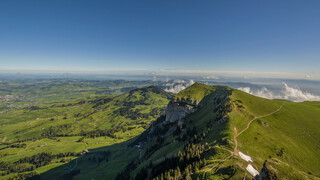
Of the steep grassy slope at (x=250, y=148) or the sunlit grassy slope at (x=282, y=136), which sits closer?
the steep grassy slope at (x=250, y=148)

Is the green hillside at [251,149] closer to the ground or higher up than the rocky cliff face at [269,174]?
closer to the ground

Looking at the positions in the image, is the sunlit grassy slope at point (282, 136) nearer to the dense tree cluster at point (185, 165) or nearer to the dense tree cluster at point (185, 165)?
the dense tree cluster at point (185, 165)

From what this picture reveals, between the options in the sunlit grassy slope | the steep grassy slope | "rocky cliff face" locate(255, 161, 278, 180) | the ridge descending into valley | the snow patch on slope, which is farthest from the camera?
the sunlit grassy slope

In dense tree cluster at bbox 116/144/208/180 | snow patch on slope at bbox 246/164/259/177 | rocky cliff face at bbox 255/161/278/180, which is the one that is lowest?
dense tree cluster at bbox 116/144/208/180

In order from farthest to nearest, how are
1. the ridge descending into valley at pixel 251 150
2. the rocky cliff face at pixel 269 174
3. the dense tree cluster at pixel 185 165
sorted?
the dense tree cluster at pixel 185 165, the ridge descending into valley at pixel 251 150, the rocky cliff face at pixel 269 174

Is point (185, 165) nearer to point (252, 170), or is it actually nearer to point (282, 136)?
point (252, 170)

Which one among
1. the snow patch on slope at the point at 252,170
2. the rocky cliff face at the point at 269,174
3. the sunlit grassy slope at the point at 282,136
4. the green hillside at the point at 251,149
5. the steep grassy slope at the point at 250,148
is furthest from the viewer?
the sunlit grassy slope at the point at 282,136

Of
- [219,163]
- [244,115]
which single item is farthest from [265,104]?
[219,163]

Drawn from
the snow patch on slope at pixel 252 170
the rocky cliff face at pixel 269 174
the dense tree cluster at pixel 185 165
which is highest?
the rocky cliff face at pixel 269 174

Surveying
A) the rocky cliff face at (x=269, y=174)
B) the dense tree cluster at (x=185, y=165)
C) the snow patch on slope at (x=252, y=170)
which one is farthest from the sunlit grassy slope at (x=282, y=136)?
the dense tree cluster at (x=185, y=165)

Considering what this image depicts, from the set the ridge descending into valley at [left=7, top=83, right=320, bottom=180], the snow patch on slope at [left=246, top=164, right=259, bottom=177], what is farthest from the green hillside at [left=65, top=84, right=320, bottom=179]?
the snow patch on slope at [left=246, top=164, right=259, bottom=177]

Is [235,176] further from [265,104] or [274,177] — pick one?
[265,104]

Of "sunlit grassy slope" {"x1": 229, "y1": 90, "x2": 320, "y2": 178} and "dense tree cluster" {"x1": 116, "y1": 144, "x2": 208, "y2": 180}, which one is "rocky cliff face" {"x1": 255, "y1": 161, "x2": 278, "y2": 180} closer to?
"sunlit grassy slope" {"x1": 229, "y1": 90, "x2": 320, "y2": 178}
